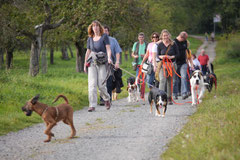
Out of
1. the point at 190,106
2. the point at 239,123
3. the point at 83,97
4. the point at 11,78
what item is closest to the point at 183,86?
the point at 190,106

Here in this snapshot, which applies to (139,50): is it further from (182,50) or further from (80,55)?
(80,55)

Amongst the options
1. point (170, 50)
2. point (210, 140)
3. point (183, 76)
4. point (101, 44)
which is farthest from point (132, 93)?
point (210, 140)

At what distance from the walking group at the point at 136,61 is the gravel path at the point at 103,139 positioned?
32.7 inches

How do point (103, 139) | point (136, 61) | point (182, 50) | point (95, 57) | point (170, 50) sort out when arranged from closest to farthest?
point (103, 139) < point (95, 57) < point (170, 50) < point (182, 50) < point (136, 61)

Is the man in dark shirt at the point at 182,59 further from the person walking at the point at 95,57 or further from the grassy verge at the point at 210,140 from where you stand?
the grassy verge at the point at 210,140

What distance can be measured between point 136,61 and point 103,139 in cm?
703

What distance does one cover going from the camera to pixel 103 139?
7191 millimetres

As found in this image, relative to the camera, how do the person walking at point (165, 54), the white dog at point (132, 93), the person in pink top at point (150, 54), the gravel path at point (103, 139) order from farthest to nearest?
the white dog at point (132, 93), the person in pink top at point (150, 54), the person walking at point (165, 54), the gravel path at point (103, 139)

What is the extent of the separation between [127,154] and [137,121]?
3.21 meters

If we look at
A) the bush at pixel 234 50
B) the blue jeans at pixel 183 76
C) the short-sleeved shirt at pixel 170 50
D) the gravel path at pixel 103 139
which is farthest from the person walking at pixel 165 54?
the bush at pixel 234 50

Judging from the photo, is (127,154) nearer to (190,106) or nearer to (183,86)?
(190,106)

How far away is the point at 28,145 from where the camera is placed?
271 inches

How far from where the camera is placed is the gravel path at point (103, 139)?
20.0ft

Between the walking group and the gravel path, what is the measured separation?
32.7 inches
